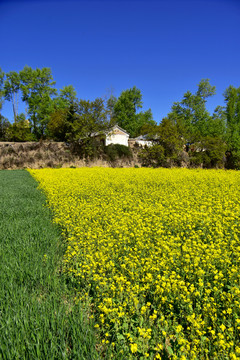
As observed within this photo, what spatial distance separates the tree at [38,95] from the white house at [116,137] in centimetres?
1494

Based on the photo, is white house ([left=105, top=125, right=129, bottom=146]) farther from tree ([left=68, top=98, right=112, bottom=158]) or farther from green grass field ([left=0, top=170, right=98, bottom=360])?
green grass field ([left=0, top=170, right=98, bottom=360])

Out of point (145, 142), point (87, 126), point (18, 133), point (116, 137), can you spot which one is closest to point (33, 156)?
point (87, 126)

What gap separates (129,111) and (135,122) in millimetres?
2683

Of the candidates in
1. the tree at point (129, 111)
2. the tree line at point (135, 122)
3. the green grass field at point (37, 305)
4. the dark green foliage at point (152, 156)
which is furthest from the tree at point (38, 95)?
A: the green grass field at point (37, 305)

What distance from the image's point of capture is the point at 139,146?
2734 centimetres

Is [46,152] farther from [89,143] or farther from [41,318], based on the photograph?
[41,318]

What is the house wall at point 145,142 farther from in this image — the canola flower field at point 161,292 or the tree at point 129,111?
the canola flower field at point 161,292

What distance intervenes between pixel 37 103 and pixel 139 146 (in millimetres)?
23384

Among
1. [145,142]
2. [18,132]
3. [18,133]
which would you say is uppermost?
[18,132]

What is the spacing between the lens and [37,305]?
209cm

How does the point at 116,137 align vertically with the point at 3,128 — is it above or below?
below

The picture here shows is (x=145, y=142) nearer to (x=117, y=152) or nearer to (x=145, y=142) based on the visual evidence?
(x=145, y=142)

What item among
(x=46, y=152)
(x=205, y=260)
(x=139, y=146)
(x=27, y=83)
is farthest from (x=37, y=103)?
(x=205, y=260)

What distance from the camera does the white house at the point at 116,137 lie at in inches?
1069
